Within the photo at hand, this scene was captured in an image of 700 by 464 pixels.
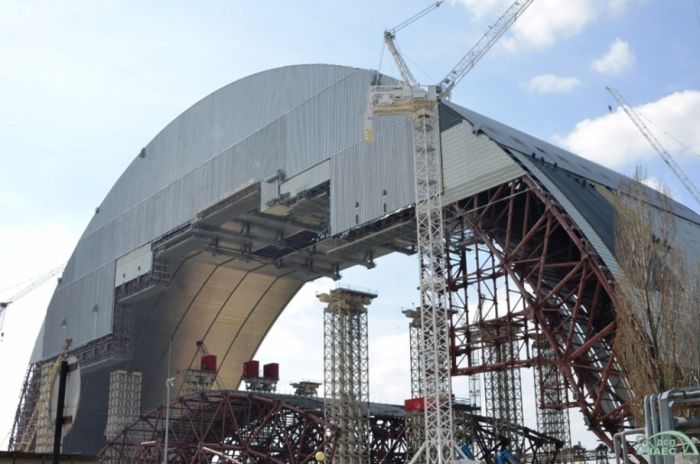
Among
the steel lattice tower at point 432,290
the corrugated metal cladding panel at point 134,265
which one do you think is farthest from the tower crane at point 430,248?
the corrugated metal cladding panel at point 134,265

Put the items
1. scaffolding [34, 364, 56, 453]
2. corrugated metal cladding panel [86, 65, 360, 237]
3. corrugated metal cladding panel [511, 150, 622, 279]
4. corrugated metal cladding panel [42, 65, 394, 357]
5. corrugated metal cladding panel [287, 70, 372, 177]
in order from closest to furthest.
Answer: corrugated metal cladding panel [511, 150, 622, 279]
corrugated metal cladding panel [287, 70, 372, 177]
corrugated metal cladding panel [42, 65, 394, 357]
corrugated metal cladding panel [86, 65, 360, 237]
scaffolding [34, 364, 56, 453]

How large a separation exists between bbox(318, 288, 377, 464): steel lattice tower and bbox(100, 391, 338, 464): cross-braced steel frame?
2.36 metres

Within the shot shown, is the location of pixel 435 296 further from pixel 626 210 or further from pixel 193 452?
pixel 193 452

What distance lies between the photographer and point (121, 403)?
86.4 meters

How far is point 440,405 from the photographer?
5575 cm

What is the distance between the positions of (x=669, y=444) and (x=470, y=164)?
35.1 meters

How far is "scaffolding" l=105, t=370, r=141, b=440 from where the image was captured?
8644cm

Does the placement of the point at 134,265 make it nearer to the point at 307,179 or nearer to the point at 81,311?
the point at 81,311

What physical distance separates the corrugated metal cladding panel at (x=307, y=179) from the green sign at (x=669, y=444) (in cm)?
4294

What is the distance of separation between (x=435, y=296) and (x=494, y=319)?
433 cm

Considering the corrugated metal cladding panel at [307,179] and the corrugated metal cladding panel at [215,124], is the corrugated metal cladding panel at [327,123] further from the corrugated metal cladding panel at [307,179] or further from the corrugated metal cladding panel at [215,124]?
the corrugated metal cladding panel at [215,124]

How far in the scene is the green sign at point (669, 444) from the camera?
18688 millimetres

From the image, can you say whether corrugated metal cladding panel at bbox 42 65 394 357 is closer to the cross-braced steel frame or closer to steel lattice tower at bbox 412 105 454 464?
steel lattice tower at bbox 412 105 454 464

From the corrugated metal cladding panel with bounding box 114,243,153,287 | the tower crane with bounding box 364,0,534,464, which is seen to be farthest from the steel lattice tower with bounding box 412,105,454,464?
the corrugated metal cladding panel with bounding box 114,243,153,287
